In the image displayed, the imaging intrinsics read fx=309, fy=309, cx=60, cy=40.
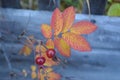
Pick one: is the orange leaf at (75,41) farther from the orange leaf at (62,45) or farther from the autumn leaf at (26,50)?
the autumn leaf at (26,50)

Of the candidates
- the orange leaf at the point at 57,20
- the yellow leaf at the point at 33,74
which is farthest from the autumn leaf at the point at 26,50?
the orange leaf at the point at 57,20

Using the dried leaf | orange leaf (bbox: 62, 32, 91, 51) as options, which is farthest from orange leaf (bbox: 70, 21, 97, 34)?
the dried leaf

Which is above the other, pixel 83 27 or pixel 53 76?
pixel 83 27

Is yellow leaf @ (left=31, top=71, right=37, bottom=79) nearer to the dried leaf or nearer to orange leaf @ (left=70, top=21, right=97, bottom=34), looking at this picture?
the dried leaf

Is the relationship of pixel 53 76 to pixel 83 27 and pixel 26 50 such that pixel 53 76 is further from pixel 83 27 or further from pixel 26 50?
pixel 83 27

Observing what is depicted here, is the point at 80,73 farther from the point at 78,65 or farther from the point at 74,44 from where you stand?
the point at 74,44

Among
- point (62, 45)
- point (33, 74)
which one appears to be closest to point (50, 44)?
point (62, 45)
